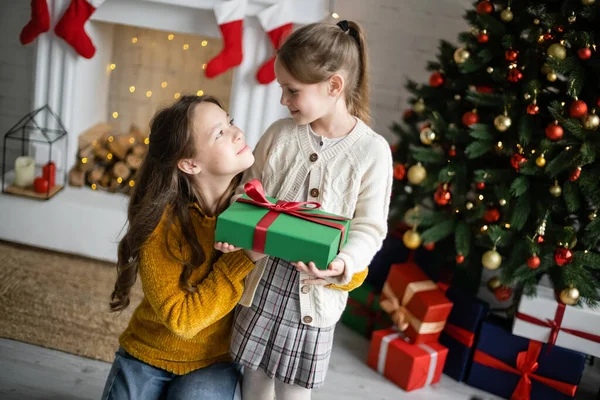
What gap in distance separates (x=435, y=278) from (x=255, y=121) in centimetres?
102

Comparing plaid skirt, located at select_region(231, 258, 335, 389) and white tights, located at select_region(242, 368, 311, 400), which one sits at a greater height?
plaid skirt, located at select_region(231, 258, 335, 389)

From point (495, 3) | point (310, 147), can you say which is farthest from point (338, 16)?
point (310, 147)

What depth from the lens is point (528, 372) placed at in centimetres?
265

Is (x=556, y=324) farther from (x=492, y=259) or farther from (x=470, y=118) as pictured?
(x=470, y=118)

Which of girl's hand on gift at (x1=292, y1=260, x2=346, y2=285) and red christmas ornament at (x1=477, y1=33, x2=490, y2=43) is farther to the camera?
red christmas ornament at (x1=477, y1=33, x2=490, y2=43)

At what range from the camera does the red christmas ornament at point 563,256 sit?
2414 millimetres

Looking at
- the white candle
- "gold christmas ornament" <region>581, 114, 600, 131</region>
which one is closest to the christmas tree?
"gold christmas ornament" <region>581, 114, 600, 131</region>

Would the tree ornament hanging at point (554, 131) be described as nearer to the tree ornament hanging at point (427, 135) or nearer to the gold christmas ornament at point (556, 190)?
the gold christmas ornament at point (556, 190)

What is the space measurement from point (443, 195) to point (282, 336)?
3.69 ft

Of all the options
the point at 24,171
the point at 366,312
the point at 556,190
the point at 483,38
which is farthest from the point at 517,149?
the point at 24,171

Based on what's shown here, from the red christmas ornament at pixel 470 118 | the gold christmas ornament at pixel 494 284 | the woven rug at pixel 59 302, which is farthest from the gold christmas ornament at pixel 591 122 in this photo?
the woven rug at pixel 59 302

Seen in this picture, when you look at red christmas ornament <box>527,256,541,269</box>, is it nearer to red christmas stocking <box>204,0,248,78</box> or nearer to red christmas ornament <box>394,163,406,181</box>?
red christmas ornament <box>394,163,406,181</box>

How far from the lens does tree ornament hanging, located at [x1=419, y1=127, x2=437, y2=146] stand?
2600 mm

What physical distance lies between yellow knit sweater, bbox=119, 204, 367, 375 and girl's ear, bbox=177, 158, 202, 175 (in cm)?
9
